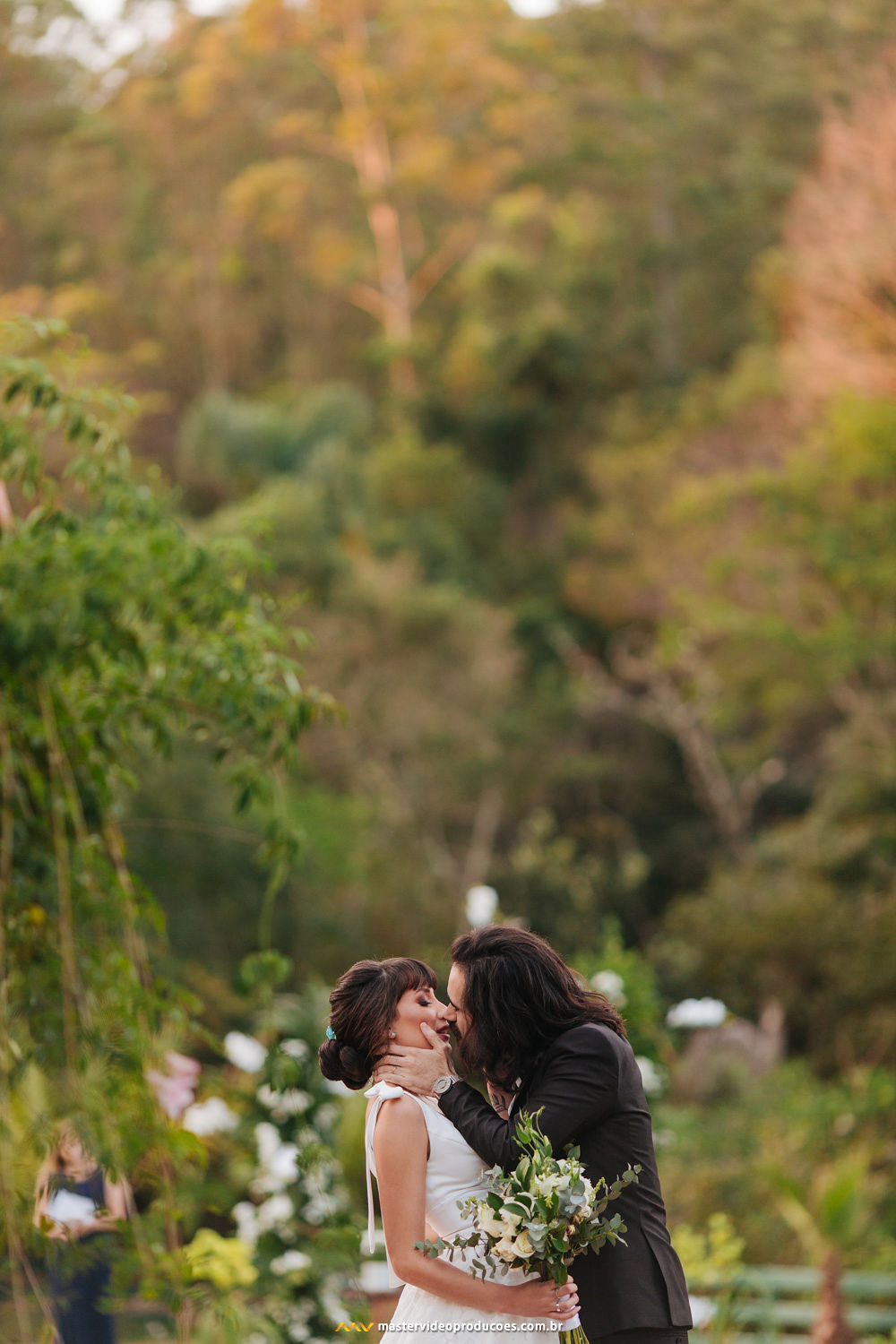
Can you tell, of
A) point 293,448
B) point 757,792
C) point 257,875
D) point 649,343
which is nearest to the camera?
point 257,875

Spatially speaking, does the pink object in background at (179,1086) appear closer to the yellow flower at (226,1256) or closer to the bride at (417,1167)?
the yellow flower at (226,1256)

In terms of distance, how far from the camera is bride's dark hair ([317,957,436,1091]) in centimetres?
200

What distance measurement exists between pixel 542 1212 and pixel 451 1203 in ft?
0.78

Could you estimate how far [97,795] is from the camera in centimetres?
259

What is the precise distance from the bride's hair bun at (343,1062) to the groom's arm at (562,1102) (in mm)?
194

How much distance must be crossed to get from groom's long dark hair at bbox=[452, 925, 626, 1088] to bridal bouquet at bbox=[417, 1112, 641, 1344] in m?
0.13

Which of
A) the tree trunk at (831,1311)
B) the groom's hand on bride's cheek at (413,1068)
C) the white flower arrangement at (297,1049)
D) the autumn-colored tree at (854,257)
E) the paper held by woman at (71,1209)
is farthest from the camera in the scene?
the autumn-colored tree at (854,257)

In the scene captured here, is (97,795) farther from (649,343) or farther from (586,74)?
(586,74)

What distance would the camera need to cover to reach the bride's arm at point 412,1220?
1.87 m

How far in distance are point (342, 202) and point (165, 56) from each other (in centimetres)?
412

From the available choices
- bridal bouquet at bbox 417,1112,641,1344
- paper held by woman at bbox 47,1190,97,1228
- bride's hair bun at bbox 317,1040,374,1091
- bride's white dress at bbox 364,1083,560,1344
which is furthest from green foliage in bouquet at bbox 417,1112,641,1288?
paper held by woman at bbox 47,1190,97,1228

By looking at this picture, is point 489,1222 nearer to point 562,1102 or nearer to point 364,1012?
point 562,1102

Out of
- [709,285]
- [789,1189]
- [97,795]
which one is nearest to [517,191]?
[709,285]

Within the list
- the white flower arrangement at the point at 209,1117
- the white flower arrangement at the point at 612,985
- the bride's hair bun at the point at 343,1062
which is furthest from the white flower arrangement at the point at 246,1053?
the bride's hair bun at the point at 343,1062
